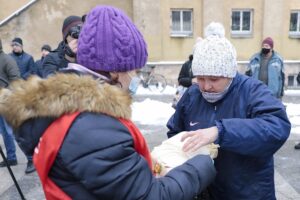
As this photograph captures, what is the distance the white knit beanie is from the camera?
190 cm

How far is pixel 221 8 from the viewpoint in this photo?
14758mm

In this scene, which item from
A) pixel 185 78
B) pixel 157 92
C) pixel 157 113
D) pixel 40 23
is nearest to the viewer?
pixel 185 78

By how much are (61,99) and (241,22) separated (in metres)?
15.1

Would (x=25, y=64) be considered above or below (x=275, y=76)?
above

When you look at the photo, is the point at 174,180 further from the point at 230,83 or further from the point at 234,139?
the point at 230,83

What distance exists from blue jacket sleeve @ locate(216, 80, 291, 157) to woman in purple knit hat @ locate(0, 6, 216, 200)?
0.45 meters

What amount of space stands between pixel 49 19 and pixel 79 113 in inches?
553

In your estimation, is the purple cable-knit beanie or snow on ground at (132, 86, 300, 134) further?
snow on ground at (132, 86, 300, 134)

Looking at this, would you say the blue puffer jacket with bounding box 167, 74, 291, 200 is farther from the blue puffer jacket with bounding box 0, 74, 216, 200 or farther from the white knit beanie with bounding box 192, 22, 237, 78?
the blue puffer jacket with bounding box 0, 74, 216, 200

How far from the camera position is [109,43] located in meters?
1.26

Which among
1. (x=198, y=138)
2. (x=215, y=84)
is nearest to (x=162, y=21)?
(x=215, y=84)

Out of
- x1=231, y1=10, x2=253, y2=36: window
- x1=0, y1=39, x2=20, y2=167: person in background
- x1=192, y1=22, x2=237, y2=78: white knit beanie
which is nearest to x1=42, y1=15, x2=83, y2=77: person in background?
x1=0, y1=39, x2=20, y2=167: person in background

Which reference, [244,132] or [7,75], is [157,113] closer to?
[7,75]

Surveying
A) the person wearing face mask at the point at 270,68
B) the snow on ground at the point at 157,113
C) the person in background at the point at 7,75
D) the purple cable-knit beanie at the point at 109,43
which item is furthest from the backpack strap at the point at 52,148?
the snow on ground at the point at 157,113
